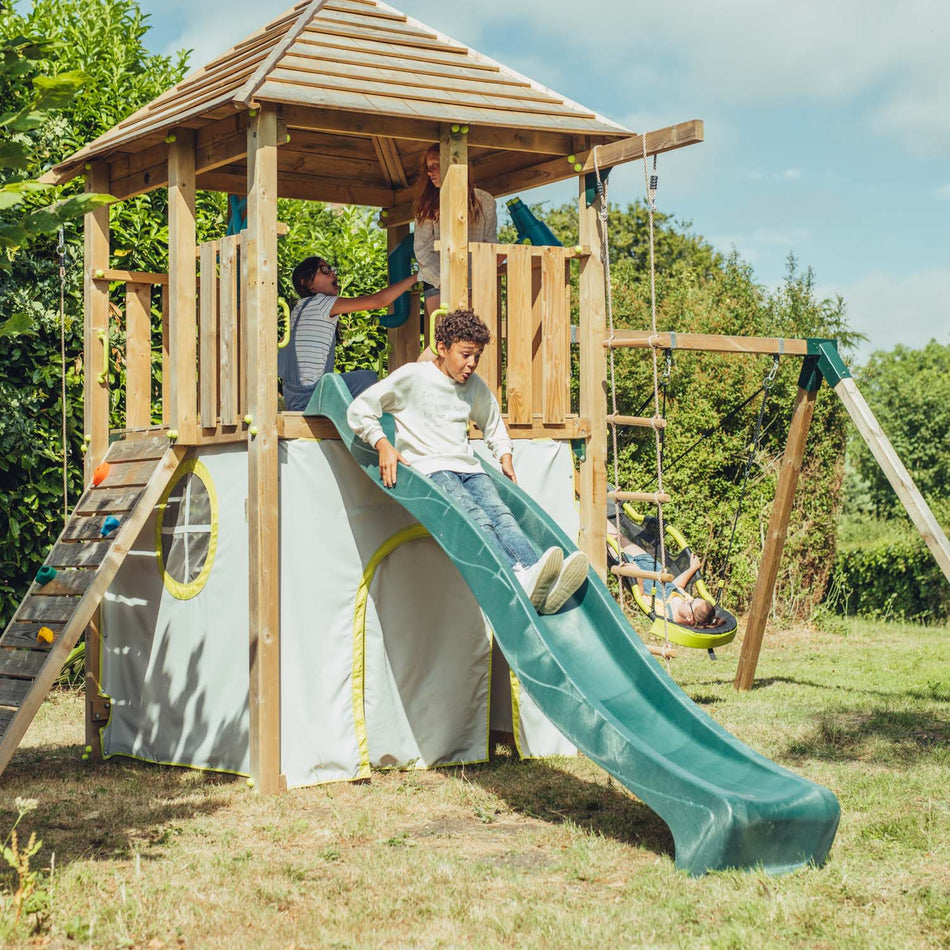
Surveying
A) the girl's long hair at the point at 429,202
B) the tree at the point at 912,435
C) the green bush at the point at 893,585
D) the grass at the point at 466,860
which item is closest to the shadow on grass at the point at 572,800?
the grass at the point at 466,860

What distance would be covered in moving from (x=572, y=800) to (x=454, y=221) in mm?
3431

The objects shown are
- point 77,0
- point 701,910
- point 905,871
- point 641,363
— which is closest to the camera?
point 701,910

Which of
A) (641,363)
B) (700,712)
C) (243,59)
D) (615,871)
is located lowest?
(615,871)

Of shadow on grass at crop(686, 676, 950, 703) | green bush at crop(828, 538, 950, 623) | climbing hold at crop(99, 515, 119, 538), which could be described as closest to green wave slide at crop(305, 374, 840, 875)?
climbing hold at crop(99, 515, 119, 538)

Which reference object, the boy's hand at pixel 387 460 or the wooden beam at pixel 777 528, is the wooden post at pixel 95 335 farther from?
the wooden beam at pixel 777 528

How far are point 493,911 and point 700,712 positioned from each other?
154 centimetres

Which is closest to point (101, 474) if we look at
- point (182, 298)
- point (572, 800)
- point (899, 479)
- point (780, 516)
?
point (182, 298)

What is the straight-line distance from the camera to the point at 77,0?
38.3 ft

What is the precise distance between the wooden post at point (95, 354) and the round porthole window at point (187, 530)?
0.82m

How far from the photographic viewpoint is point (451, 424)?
7.26 metres

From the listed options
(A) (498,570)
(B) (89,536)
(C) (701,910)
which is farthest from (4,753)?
(C) (701,910)

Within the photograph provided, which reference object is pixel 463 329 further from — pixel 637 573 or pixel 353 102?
pixel 637 573

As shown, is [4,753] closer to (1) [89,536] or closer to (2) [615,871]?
(1) [89,536]

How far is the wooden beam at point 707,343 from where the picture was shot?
8.92 m
